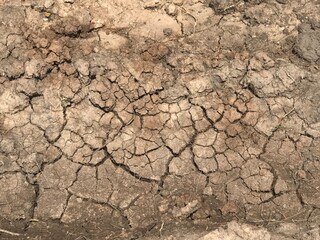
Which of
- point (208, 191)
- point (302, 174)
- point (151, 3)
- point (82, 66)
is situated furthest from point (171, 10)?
point (302, 174)

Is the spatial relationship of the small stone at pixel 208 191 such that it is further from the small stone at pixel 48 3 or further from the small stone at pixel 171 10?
the small stone at pixel 48 3

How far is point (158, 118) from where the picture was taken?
364 cm

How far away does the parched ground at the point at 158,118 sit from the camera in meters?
3.39

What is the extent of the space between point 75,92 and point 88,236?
3.52ft

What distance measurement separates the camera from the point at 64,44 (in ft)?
12.4

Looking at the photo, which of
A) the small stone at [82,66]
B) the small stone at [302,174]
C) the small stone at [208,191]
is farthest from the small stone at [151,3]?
the small stone at [302,174]

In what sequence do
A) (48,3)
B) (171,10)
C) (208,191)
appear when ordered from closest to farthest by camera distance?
(208,191) → (48,3) → (171,10)

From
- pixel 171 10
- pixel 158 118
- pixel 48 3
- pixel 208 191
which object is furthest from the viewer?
pixel 171 10

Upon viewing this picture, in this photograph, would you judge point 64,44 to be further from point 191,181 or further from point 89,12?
point 191,181

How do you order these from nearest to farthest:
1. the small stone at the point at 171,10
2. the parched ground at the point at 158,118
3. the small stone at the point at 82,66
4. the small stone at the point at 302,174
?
the parched ground at the point at 158,118, the small stone at the point at 302,174, the small stone at the point at 82,66, the small stone at the point at 171,10

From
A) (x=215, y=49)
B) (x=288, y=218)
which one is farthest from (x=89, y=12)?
(x=288, y=218)

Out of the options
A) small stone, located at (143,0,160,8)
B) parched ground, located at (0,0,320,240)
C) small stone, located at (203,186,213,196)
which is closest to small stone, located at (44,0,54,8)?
parched ground, located at (0,0,320,240)

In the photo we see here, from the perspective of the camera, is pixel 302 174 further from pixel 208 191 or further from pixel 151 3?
pixel 151 3

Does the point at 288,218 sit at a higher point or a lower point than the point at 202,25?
lower
